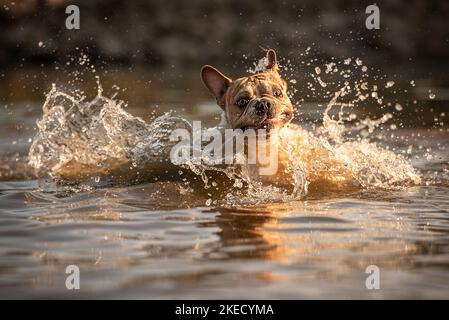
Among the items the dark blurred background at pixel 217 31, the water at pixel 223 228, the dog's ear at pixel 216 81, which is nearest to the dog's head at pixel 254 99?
the dog's ear at pixel 216 81

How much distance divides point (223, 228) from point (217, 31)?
12.7 meters

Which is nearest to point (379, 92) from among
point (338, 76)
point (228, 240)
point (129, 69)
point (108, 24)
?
point (338, 76)

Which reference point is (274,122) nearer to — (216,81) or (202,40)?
(216,81)

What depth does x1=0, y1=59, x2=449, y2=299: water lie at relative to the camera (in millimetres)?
5039

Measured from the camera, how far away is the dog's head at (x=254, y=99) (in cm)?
731

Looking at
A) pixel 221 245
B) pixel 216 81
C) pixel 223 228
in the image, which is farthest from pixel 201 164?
pixel 221 245

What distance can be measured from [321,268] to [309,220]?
1.23 meters

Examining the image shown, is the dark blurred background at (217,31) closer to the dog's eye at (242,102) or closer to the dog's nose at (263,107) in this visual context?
the dog's eye at (242,102)

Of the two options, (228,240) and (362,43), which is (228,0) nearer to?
(362,43)

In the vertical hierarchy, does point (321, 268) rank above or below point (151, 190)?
below

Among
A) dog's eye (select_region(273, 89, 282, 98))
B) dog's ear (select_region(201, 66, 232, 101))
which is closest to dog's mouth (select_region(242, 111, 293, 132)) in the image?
dog's eye (select_region(273, 89, 282, 98))

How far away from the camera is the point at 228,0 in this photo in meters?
19.3

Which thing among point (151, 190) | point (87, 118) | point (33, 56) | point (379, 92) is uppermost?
point (33, 56)

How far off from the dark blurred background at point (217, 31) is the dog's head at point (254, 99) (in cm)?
954
